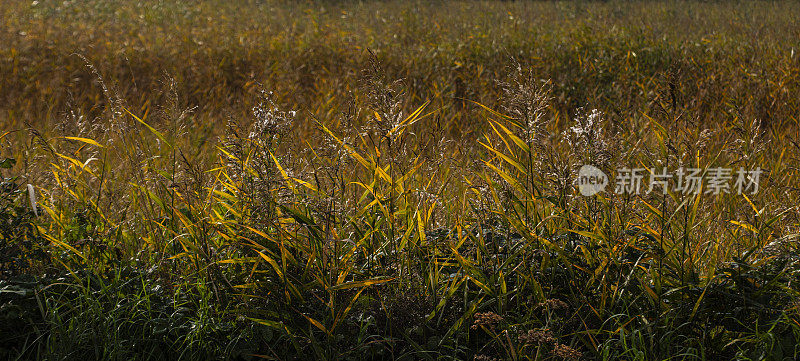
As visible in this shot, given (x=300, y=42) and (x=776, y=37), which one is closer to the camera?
(x=300, y=42)

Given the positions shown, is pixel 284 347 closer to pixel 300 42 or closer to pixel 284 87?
pixel 284 87

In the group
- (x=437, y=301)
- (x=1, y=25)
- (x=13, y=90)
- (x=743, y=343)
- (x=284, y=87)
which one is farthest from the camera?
(x=1, y=25)

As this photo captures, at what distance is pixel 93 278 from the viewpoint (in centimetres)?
232

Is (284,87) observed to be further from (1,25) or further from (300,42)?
(1,25)

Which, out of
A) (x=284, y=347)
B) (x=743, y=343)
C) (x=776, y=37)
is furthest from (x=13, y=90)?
(x=776, y=37)

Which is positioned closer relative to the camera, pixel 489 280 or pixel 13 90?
pixel 489 280

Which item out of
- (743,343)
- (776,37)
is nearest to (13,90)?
(743,343)

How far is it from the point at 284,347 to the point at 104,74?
18.1ft

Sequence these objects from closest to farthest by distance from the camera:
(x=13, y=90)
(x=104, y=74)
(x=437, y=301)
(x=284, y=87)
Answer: (x=437, y=301)
(x=284, y=87)
(x=13, y=90)
(x=104, y=74)

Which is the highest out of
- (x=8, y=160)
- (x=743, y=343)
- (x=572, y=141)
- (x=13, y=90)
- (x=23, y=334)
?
(x=572, y=141)

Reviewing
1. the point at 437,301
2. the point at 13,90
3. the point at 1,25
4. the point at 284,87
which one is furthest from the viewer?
the point at 1,25

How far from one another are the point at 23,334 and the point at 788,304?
8.34ft

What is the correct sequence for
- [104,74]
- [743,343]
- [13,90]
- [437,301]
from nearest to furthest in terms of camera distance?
[743,343] → [437,301] → [13,90] → [104,74]

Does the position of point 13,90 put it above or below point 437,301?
below
